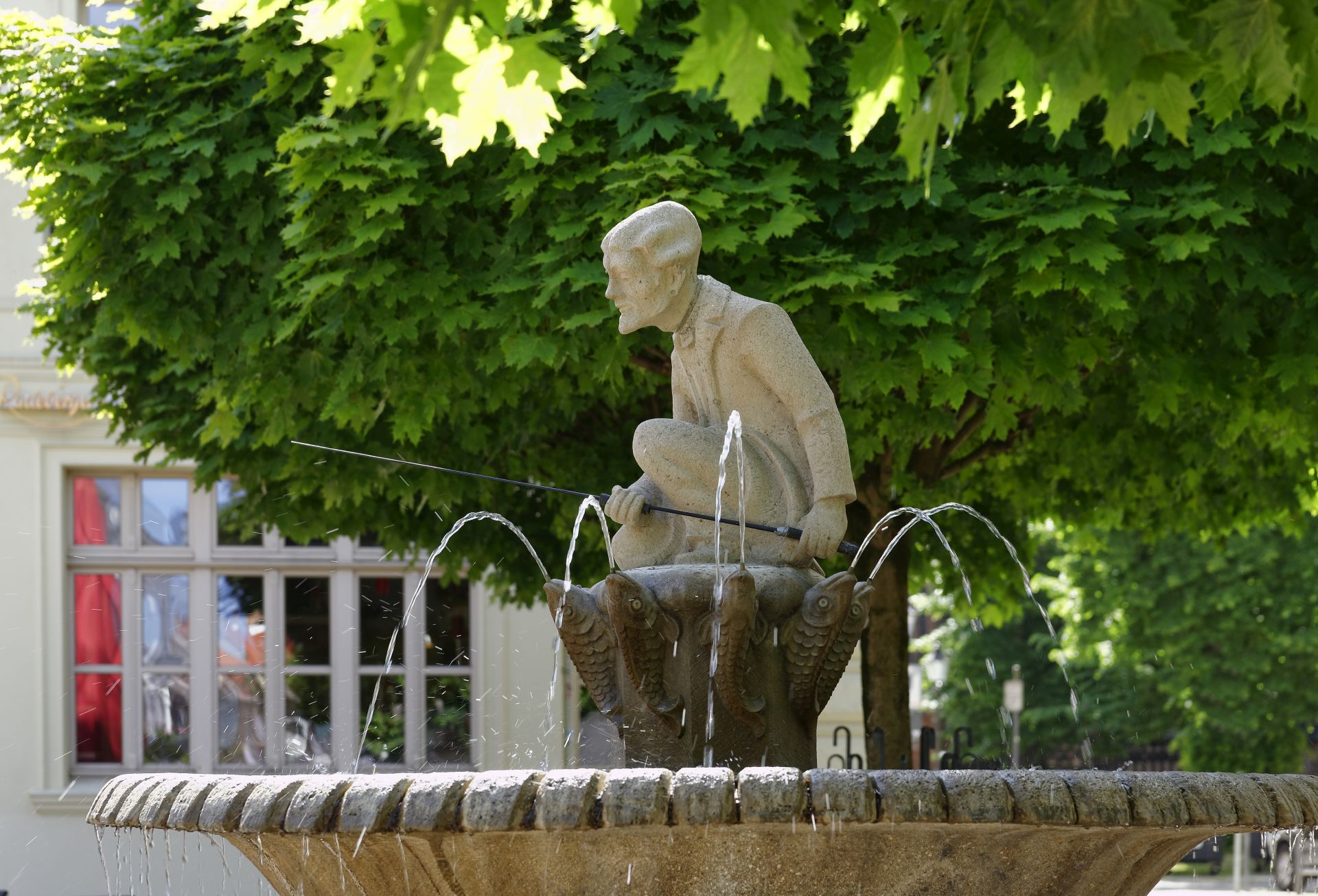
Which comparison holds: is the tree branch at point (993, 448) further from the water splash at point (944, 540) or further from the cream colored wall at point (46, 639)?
the cream colored wall at point (46, 639)

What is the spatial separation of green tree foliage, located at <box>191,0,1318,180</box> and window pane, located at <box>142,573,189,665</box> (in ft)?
50.9

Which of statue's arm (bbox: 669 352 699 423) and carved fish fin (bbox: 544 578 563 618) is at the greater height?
statue's arm (bbox: 669 352 699 423)

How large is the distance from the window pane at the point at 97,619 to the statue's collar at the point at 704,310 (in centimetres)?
1463

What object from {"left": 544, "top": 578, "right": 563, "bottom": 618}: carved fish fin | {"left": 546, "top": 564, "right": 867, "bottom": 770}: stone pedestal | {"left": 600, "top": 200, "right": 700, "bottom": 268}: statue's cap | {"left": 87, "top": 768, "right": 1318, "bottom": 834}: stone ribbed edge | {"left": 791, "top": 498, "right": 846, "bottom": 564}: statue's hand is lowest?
{"left": 87, "top": 768, "right": 1318, "bottom": 834}: stone ribbed edge

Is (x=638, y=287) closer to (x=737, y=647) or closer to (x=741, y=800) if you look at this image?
(x=737, y=647)

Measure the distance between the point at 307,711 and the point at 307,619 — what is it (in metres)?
1.03

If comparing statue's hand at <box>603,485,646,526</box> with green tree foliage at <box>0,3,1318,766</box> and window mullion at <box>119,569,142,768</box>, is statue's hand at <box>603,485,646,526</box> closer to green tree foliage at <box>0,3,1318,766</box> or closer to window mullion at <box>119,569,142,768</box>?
green tree foliage at <box>0,3,1318,766</box>

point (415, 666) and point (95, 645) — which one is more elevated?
point (95, 645)

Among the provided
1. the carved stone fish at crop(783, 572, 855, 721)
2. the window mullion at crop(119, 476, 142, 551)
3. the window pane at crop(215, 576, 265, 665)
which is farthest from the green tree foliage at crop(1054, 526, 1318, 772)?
the carved stone fish at crop(783, 572, 855, 721)

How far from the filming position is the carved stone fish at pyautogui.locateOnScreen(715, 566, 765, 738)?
5.84 meters

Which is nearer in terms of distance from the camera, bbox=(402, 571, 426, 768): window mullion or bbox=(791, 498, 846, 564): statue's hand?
bbox=(791, 498, 846, 564): statue's hand

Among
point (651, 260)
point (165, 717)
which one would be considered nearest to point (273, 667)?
point (165, 717)

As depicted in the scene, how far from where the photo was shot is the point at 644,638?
6.00m

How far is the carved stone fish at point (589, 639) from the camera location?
242 inches
